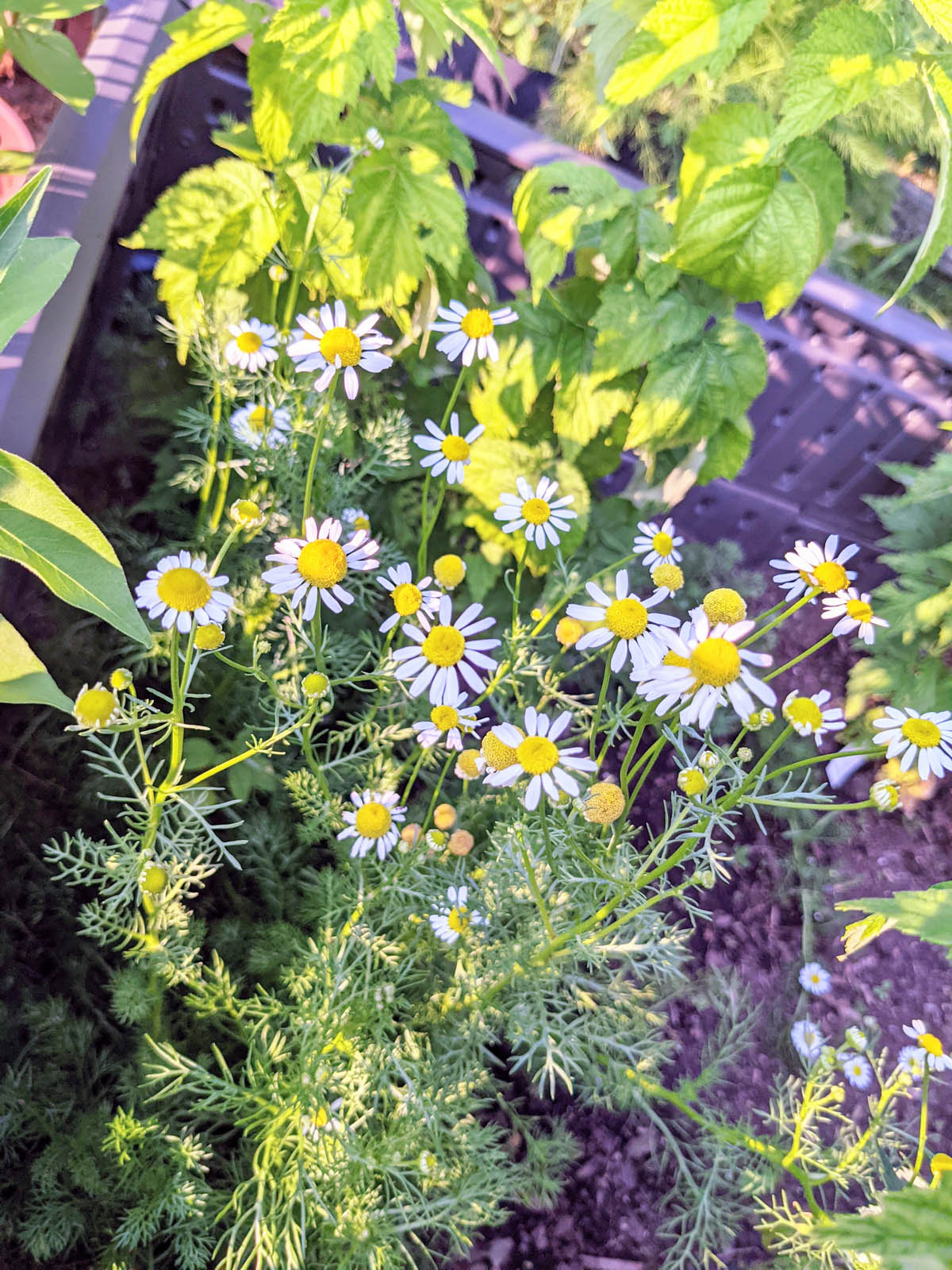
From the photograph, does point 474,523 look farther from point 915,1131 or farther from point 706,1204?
point 915,1131

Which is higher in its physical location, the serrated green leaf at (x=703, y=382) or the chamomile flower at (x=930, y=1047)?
the serrated green leaf at (x=703, y=382)

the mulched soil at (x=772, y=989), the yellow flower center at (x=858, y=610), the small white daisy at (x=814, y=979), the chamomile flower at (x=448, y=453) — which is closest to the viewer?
the yellow flower center at (x=858, y=610)

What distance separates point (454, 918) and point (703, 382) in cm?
75

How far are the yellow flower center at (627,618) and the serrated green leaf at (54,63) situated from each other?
0.80 m

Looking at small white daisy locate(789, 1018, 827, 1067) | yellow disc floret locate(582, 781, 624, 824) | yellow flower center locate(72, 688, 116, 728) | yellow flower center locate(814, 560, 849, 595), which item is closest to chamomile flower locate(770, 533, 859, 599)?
yellow flower center locate(814, 560, 849, 595)

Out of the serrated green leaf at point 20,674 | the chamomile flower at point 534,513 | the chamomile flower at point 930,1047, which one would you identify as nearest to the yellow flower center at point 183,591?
the serrated green leaf at point 20,674

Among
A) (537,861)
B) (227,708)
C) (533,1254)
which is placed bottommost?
(533,1254)

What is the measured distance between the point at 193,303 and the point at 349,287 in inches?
7.9

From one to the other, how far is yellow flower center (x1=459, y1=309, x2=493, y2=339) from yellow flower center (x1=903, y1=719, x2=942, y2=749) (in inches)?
24.6

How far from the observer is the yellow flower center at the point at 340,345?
799mm

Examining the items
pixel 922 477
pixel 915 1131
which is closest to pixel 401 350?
pixel 922 477

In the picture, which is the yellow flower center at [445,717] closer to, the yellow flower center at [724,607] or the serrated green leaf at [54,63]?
the yellow flower center at [724,607]

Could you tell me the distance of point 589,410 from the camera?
1.13m

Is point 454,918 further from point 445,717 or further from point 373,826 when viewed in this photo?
point 445,717
